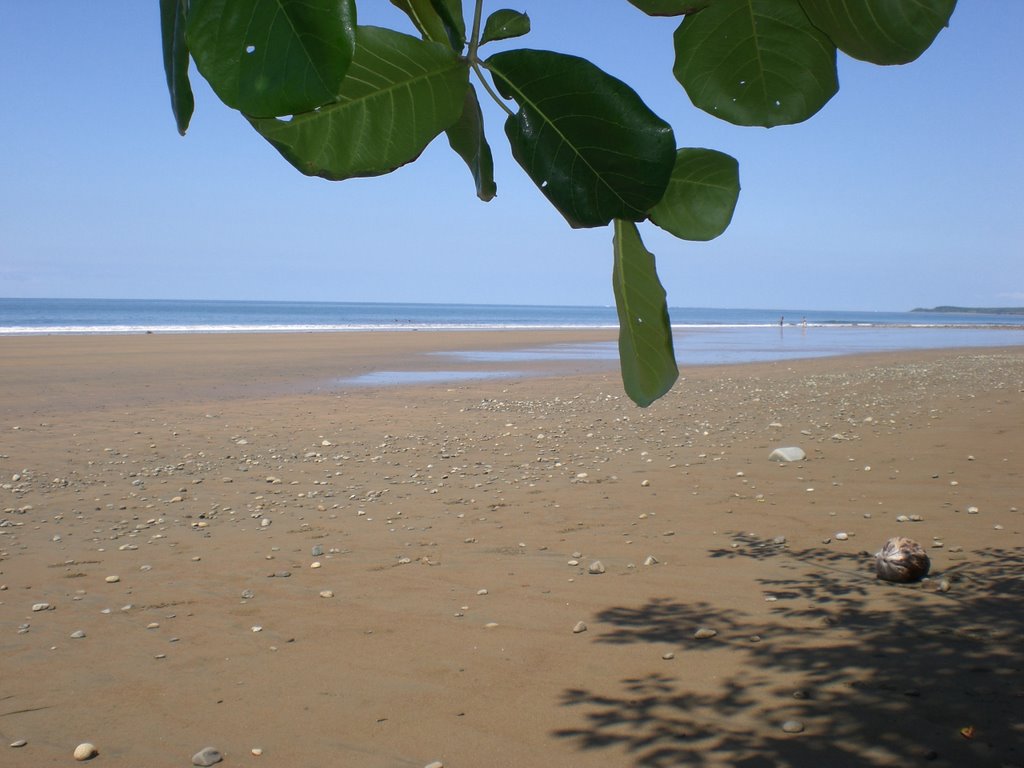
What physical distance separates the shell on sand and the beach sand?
3.0 inches

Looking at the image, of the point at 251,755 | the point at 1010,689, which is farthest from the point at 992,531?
the point at 251,755

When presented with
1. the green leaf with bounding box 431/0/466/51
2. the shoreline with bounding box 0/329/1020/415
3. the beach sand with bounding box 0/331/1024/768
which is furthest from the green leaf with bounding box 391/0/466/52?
the shoreline with bounding box 0/329/1020/415

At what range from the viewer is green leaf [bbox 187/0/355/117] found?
34 centimetres

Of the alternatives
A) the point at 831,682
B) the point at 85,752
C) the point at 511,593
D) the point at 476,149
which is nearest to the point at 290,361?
the point at 511,593

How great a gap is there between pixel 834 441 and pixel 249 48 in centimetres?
907

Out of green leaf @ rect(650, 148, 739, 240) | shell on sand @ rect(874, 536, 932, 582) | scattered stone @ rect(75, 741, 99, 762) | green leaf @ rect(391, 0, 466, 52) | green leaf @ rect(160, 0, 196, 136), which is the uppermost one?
green leaf @ rect(391, 0, 466, 52)

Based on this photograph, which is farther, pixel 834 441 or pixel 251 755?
pixel 834 441

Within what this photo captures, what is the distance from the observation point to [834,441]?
8.80 meters

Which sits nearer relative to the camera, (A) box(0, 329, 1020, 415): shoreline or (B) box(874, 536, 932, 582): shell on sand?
(B) box(874, 536, 932, 582): shell on sand

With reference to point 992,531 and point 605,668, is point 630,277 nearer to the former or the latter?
point 605,668

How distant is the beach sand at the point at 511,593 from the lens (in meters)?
3.18

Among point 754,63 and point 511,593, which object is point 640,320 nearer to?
point 754,63

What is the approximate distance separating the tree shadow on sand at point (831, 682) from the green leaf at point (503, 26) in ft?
9.34

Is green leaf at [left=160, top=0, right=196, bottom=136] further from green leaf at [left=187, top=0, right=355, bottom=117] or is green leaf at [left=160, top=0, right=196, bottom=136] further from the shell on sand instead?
the shell on sand
